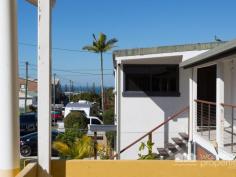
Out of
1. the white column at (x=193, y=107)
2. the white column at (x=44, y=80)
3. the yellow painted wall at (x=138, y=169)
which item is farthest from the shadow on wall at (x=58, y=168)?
the white column at (x=193, y=107)

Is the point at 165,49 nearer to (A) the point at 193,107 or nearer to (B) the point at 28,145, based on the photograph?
(A) the point at 193,107

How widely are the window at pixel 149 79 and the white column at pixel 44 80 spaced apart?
36.9 ft

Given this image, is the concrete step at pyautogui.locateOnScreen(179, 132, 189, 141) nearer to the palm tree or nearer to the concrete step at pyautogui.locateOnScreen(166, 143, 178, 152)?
the concrete step at pyautogui.locateOnScreen(166, 143, 178, 152)

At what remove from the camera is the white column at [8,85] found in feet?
8.70

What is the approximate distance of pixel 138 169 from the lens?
125 inches

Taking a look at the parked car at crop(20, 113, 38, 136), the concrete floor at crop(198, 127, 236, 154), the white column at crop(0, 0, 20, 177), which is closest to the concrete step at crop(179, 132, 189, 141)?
the concrete floor at crop(198, 127, 236, 154)

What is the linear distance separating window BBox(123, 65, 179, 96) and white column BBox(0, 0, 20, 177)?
11571mm

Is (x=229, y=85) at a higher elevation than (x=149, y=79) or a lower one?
lower

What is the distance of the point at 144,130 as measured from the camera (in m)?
14.3

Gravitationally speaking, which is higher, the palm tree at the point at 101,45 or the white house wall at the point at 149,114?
the palm tree at the point at 101,45

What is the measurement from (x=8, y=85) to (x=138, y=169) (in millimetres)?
1289

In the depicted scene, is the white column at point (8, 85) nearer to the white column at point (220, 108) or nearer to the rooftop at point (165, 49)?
the white column at point (220, 108)

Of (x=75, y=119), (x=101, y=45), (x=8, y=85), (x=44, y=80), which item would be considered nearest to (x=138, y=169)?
(x=44, y=80)

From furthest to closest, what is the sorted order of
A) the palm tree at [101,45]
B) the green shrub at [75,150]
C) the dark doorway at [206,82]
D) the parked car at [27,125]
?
the palm tree at [101,45]
the parked car at [27,125]
the dark doorway at [206,82]
the green shrub at [75,150]
